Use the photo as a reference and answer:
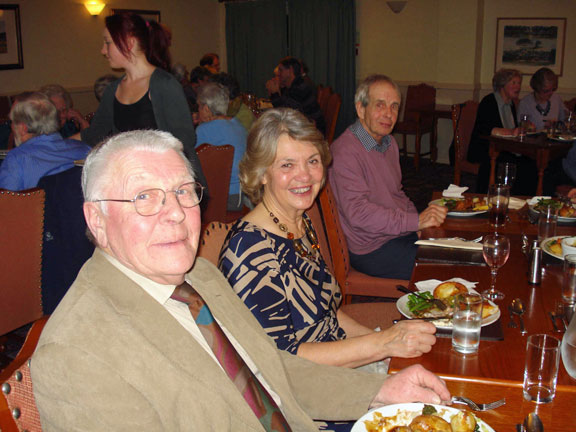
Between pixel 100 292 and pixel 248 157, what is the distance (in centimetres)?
99

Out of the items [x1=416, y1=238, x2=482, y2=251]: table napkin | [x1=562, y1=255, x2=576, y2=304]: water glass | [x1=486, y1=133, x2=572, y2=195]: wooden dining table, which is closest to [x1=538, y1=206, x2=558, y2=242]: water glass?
[x1=416, y1=238, x2=482, y2=251]: table napkin

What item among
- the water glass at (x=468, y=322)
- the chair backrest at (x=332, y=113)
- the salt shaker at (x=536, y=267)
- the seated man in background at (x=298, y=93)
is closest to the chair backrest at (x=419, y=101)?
the chair backrest at (x=332, y=113)

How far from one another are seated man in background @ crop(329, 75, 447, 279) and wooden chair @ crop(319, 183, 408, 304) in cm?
12

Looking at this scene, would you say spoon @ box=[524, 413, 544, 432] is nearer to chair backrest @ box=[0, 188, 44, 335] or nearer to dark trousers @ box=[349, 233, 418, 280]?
dark trousers @ box=[349, 233, 418, 280]

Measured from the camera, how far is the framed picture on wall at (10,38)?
23.3 feet

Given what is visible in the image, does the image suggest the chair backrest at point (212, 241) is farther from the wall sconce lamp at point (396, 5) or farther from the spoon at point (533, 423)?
the wall sconce lamp at point (396, 5)

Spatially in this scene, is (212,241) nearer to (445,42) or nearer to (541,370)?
(541,370)

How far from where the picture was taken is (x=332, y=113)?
7.17 m

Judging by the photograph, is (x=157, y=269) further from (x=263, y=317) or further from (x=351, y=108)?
(x=351, y=108)

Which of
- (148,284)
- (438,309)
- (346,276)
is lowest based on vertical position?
(346,276)

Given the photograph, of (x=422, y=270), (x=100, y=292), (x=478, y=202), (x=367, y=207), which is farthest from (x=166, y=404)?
(x=478, y=202)

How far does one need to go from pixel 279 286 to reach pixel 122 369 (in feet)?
2.38

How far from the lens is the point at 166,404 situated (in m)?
1.02

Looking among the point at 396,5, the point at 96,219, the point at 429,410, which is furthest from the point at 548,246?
the point at 396,5
